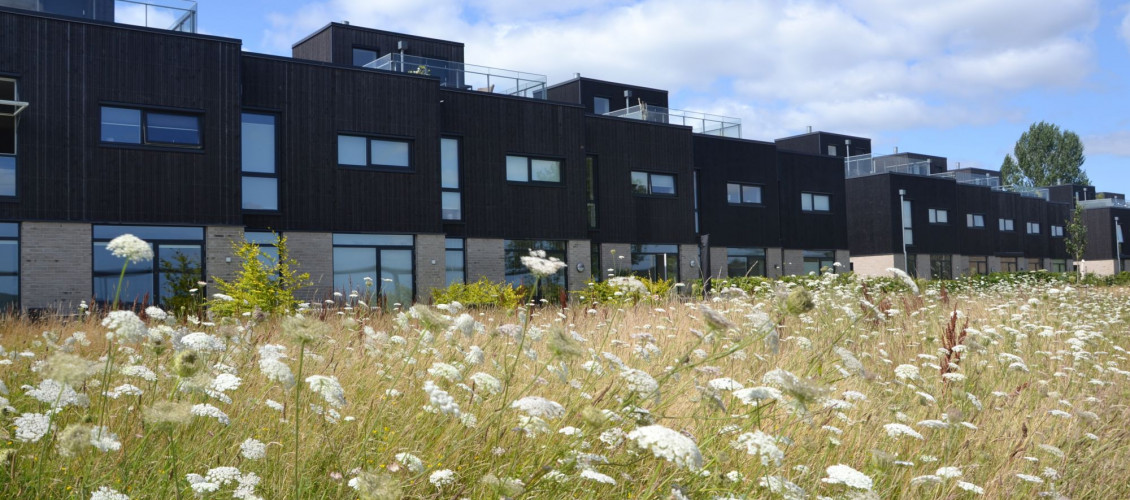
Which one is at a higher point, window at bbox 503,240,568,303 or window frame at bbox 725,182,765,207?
window frame at bbox 725,182,765,207

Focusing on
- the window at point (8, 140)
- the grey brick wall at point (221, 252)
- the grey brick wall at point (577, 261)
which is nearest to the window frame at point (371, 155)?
the grey brick wall at point (221, 252)

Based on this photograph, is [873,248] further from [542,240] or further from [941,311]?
[941,311]

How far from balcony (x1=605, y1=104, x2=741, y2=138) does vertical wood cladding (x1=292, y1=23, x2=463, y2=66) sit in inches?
264

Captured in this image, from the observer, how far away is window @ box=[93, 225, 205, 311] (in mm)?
18328

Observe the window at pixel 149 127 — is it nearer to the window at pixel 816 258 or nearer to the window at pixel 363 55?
the window at pixel 363 55

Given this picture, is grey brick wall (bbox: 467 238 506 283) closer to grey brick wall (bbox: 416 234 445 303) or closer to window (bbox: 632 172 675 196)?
grey brick wall (bbox: 416 234 445 303)

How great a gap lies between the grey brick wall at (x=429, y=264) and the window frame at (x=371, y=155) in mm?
1768

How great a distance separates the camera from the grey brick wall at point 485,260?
24.0 m

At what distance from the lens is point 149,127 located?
1908 cm

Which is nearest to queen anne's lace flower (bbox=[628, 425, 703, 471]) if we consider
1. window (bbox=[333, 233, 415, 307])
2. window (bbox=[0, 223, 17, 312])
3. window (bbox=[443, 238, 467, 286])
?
window (bbox=[0, 223, 17, 312])

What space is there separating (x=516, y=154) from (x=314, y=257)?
676 centimetres

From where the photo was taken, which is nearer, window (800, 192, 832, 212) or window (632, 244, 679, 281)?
window (632, 244, 679, 281)

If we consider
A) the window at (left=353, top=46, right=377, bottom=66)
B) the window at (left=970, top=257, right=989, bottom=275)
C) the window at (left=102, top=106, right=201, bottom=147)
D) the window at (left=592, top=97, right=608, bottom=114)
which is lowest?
the window at (left=970, top=257, right=989, bottom=275)

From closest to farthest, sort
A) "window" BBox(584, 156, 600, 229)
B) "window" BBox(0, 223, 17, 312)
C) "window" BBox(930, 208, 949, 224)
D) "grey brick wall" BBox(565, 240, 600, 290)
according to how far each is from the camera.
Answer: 1. "window" BBox(0, 223, 17, 312)
2. "grey brick wall" BBox(565, 240, 600, 290)
3. "window" BBox(584, 156, 600, 229)
4. "window" BBox(930, 208, 949, 224)
